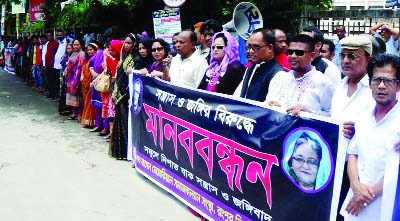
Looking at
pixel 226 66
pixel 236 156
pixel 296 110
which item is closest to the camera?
pixel 296 110

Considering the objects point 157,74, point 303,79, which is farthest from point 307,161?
point 157,74

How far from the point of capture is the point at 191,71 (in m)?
5.28

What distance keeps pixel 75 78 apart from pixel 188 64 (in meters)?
5.06

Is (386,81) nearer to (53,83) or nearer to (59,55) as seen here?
(59,55)

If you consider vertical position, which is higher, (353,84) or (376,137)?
(353,84)

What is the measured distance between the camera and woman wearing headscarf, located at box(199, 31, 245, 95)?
4707 millimetres

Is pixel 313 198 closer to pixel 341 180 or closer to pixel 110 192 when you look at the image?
pixel 341 180

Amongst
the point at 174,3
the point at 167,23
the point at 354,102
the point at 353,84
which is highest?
the point at 174,3

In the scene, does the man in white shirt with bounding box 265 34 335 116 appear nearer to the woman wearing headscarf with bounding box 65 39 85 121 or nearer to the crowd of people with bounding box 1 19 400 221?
the crowd of people with bounding box 1 19 400 221

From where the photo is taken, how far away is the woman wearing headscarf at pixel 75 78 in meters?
9.80

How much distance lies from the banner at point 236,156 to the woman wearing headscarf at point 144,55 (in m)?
0.54

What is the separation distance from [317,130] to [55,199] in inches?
119

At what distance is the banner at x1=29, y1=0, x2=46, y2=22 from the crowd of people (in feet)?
26.3

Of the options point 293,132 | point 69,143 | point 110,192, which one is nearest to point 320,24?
point 69,143
